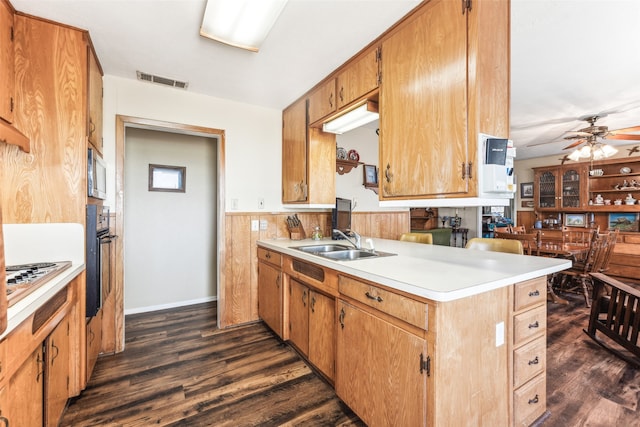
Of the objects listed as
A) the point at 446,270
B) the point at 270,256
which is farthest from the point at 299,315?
the point at 446,270

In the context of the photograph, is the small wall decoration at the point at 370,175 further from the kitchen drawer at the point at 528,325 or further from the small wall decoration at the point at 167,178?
the kitchen drawer at the point at 528,325

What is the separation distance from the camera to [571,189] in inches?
218

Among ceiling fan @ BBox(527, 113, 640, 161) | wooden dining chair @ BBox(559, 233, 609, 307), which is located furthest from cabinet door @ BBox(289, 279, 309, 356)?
ceiling fan @ BBox(527, 113, 640, 161)

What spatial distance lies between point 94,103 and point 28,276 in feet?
4.42

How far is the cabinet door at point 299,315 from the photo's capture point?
6.83 ft

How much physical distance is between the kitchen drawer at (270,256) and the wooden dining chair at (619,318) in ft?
9.04

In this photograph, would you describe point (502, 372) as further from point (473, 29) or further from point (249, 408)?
point (473, 29)

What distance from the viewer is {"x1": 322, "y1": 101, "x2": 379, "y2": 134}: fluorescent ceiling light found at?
210cm

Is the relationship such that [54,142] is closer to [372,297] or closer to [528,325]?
[372,297]

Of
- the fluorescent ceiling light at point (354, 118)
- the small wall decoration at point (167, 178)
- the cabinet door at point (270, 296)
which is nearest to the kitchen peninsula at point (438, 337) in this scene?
the cabinet door at point (270, 296)

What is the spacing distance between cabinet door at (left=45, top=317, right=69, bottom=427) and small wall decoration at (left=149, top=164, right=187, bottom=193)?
6.64 ft

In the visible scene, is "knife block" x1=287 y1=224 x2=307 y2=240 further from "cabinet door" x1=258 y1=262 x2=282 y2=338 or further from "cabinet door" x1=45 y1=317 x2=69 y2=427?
"cabinet door" x1=45 y1=317 x2=69 y2=427

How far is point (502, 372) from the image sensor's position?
4.33 ft


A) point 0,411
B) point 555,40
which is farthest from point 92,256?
point 555,40
